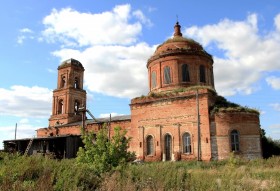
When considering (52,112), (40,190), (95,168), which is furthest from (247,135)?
(52,112)

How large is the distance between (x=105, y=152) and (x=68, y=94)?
29186mm

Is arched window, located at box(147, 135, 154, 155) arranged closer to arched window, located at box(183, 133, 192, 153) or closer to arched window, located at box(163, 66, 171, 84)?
arched window, located at box(183, 133, 192, 153)

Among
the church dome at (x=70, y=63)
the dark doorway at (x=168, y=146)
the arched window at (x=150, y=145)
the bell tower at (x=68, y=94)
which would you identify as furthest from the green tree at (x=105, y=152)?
the church dome at (x=70, y=63)

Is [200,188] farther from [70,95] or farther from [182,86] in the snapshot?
[70,95]

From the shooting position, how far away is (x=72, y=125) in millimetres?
35406

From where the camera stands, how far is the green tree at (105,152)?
33.7 ft

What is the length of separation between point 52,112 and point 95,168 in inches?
1270

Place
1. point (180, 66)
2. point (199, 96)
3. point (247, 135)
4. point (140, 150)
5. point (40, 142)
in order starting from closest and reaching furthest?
point (247, 135)
point (199, 96)
point (140, 150)
point (180, 66)
point (40, 142)

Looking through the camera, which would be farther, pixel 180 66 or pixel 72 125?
pixel 72 125

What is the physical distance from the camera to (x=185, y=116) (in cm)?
2503

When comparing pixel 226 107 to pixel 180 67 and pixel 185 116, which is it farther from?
pixel 180 67

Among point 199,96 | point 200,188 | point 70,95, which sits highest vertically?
point 70,95

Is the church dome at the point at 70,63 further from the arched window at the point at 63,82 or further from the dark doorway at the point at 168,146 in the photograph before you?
the dark doorway at the point at 168,146

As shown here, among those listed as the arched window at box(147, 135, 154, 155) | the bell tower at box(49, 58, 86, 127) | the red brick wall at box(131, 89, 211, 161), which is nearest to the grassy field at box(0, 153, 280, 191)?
the red brick wall at box(131, 89, 211, 161)
